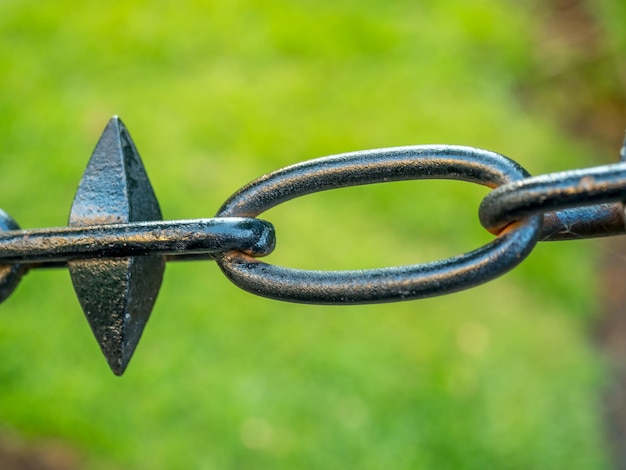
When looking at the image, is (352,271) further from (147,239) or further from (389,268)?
(147,239)

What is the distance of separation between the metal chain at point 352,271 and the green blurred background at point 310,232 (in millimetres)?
1715

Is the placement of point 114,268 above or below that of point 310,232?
below

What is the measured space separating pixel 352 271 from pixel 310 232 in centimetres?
231

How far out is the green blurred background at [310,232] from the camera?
2.31 metres

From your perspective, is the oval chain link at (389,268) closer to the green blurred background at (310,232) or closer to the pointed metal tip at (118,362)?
the pointed metal tip at (118,362)

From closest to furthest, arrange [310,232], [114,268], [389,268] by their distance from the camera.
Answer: [389,268]
[114,268]
[310,232]

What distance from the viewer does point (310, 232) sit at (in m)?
2.90

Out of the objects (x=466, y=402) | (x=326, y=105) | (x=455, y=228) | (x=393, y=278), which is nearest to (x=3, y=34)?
(x=326, y=105)

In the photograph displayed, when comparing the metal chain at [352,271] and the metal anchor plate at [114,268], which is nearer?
the metal chain at [352,271]

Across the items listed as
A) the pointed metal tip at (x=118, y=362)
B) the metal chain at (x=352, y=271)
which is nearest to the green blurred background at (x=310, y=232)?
the pointed metal tip at (x=118, y=362)

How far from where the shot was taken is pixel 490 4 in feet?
13.8

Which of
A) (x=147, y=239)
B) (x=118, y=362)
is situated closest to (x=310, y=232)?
(x=118, y=362)

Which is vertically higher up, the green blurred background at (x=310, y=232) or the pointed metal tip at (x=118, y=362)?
the green blurred background at (x=310, y=232)

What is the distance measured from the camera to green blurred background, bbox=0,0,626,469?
7.57ft
